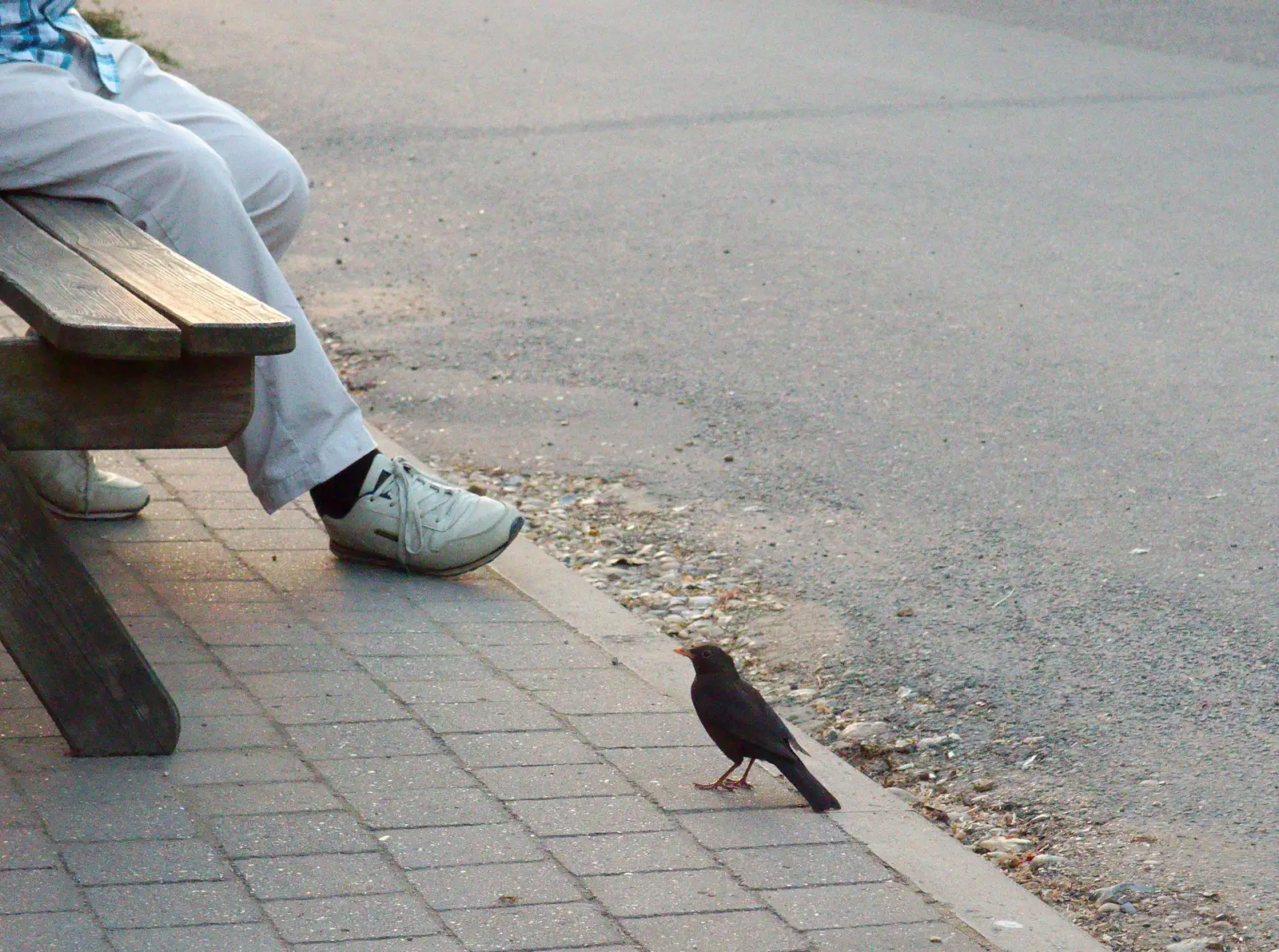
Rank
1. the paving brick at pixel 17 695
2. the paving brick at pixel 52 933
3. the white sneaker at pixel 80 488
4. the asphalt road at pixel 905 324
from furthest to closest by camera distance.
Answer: the white sneaker at pixel 80 488
the asphalt road at pixel 905 324
the paving brick at pixel 17 695
the paving brick at pixel 52 933

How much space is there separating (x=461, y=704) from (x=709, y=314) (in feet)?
11.1

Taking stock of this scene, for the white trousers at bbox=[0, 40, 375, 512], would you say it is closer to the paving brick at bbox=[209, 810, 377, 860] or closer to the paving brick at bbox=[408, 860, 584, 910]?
the paving brick at bbox=[209, 810, 377, 860]

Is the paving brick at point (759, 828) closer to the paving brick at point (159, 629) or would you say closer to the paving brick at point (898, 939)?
the paving brick at point (898, 939)

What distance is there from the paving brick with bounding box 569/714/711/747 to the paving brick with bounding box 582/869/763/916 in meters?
0.50

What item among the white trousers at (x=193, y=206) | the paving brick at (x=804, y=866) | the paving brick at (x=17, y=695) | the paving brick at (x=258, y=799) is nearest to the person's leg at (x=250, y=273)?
the white trousers at (x=193, y=206)

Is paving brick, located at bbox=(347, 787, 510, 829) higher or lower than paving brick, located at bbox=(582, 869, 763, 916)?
lower

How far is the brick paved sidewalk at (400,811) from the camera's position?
8.35 ft

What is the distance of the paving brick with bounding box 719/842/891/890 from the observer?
2746 mm

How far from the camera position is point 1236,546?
4.33m

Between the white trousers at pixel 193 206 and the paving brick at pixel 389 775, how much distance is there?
90cm

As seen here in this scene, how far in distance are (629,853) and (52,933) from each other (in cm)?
88

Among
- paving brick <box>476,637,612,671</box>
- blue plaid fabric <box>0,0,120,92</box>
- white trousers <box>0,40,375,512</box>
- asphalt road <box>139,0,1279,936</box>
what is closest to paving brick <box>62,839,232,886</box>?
paving brick <box>476,637,612,671</box>

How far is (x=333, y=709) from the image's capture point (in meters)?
3.27

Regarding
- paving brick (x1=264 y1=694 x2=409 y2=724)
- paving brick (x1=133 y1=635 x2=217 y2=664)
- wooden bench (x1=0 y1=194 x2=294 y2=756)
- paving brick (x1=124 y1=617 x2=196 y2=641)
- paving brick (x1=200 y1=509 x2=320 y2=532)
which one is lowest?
paving brick (x1=200 y1=509 x2=320 y2=532)
